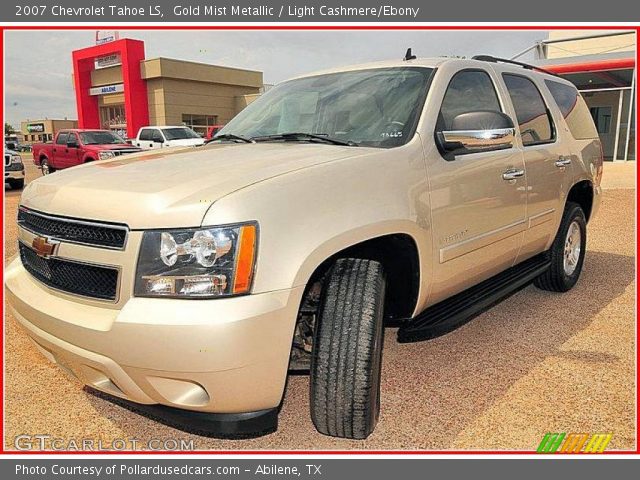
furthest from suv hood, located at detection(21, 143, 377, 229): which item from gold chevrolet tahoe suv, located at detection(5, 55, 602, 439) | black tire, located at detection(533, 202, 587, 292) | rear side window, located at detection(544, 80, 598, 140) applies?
rear side window, located at detection(544, 80, 598, 140)

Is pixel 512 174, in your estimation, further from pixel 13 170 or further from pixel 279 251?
pixel 13 170

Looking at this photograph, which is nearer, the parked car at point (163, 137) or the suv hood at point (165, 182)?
the suv hood at point (165, 182)

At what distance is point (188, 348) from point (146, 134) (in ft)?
71.5

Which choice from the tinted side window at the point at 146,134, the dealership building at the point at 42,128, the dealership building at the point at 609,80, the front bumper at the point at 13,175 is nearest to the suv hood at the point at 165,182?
the front bumper at the point at 13,175

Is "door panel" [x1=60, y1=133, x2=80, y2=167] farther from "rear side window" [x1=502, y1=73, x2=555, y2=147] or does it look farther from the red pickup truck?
"rear side window" [x1=502, y1=73, x2=555, y2=147]

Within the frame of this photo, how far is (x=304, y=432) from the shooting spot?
2.82 m

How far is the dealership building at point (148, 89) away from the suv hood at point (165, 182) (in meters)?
34.0

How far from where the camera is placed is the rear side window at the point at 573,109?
4.83 meters

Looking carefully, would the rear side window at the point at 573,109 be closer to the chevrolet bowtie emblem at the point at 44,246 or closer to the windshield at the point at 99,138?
the chevrolet bowtie emblem at the point at 44,246

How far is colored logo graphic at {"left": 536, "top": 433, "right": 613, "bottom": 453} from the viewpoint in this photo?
105 inches

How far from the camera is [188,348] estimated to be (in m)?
2.00

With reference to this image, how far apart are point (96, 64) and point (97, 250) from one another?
40698mm

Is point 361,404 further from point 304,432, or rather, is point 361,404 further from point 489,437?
point 489,437

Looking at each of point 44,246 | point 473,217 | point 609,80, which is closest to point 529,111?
point 473,217
